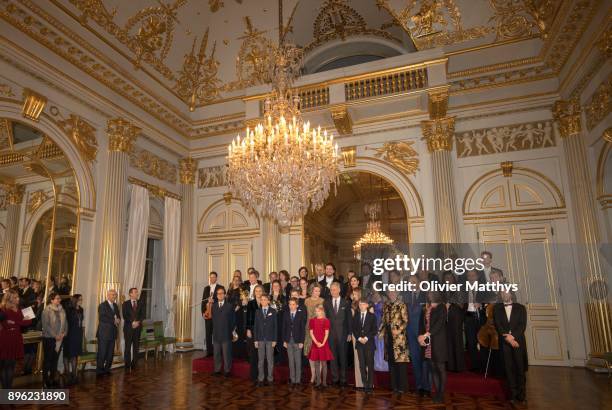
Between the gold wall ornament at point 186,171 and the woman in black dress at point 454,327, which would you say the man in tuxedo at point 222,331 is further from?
the gold wall ornament at point 186,171

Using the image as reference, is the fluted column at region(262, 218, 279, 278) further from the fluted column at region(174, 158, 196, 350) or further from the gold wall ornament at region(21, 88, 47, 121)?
the gold wall ornament at region(21, 88, 47, 121)

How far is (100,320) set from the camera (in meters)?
6.96

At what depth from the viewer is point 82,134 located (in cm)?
768

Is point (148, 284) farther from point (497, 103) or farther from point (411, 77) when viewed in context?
point (497, 103)

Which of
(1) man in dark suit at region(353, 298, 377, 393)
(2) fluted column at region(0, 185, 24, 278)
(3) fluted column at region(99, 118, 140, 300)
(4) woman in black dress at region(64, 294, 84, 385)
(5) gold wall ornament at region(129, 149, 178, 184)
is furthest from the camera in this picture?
(5) gold wall ornament at region(129, 149, 178, 184)

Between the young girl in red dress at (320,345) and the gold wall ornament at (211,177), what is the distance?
567cm

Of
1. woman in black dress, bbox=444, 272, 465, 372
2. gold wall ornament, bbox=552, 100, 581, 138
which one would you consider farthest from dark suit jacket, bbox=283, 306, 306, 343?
gold wall ornament, bbox=552, 100, 581, 138

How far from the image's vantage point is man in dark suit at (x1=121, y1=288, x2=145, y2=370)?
740 cm

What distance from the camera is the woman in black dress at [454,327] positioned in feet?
18.1

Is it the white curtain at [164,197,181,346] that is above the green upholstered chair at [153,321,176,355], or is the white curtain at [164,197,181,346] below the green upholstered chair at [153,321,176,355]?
above

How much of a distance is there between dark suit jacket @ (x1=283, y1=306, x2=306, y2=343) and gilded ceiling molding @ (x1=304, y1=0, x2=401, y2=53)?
7.59 m

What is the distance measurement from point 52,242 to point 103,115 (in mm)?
2755

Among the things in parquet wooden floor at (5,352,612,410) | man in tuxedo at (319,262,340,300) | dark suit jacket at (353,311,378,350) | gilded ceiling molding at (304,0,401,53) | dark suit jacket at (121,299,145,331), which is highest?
gilded ceiling molding at (304,0,401,53)

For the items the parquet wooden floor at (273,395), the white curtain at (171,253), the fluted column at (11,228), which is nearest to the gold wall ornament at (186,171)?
the white curtain at (171,253)
